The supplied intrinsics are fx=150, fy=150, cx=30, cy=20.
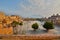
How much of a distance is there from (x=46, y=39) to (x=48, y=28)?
26.0 metres

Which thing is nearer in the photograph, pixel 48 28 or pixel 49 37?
pixel 49 37

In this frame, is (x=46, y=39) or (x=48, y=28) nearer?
(x=46, y=39)

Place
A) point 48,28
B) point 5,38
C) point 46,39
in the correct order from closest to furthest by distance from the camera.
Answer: point 46,39 < point 5,38 < point 48,28

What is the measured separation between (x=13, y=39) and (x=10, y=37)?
140mm

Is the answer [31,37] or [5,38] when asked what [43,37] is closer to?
[31,37]

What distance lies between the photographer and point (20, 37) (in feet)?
12.5

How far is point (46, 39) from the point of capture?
3.62m

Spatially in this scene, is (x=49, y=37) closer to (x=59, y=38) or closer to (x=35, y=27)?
(x=59, y=38)

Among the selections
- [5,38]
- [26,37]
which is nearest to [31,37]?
[26,37]

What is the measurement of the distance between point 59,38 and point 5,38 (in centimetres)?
137

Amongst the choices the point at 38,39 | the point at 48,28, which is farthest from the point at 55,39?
the point at 48,28

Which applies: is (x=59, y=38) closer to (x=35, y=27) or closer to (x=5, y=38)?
(x=5, y=38)

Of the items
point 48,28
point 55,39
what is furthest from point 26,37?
point 48,28

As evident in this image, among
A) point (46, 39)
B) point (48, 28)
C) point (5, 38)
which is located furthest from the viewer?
point (48, 28)
